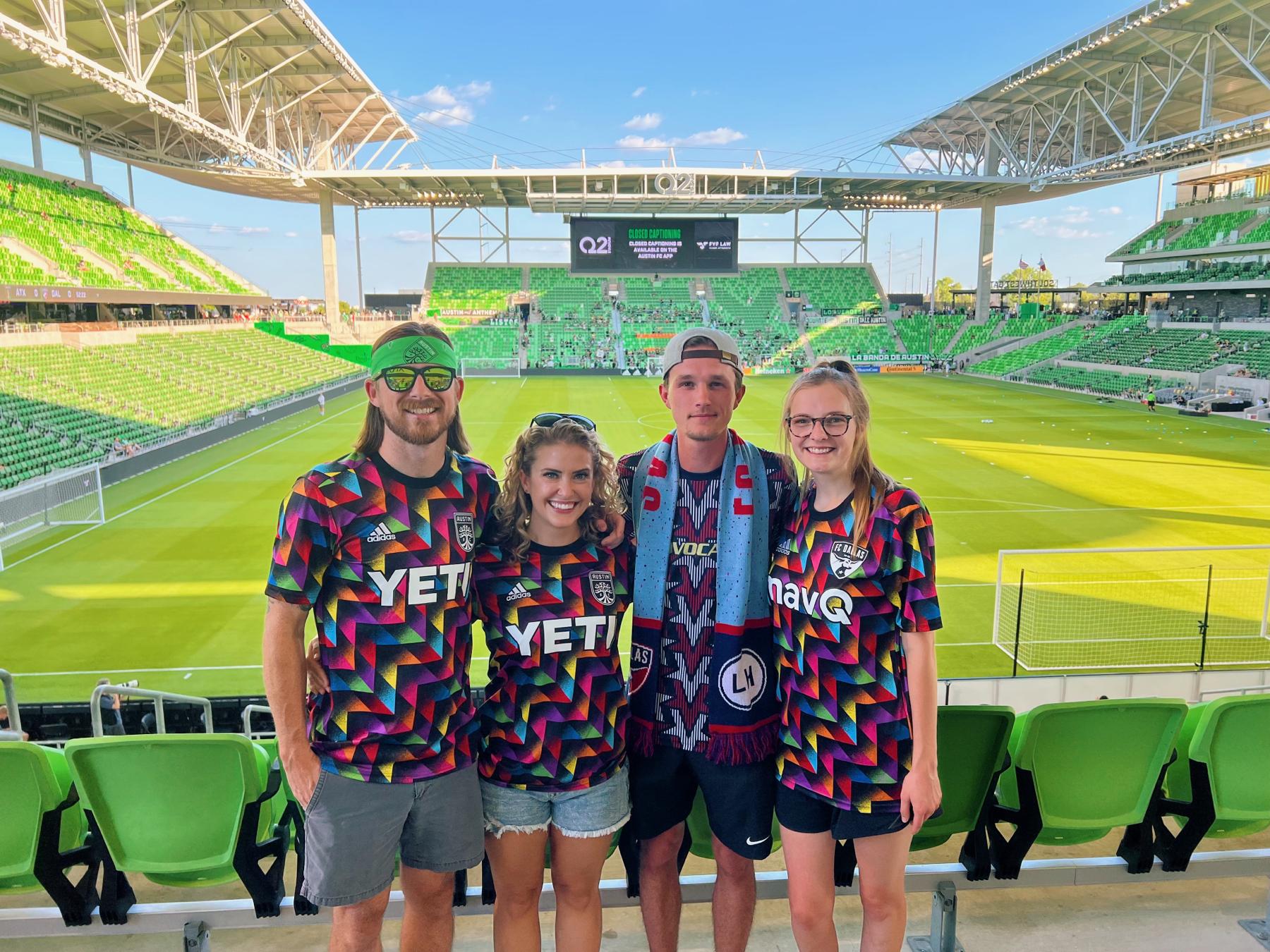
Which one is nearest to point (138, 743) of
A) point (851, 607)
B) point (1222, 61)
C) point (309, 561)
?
point (309, 561)

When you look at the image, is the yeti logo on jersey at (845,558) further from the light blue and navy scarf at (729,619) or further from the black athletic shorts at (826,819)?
the black athletic shorts at (826,819)

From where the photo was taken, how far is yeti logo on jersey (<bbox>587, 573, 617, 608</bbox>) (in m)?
2.82

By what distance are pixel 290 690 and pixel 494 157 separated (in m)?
54.3

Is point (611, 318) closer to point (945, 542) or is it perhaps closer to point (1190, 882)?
point (945, 542)

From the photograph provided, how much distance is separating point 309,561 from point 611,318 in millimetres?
64537

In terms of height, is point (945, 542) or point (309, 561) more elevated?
point (309, 561)

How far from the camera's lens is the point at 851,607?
2729mm

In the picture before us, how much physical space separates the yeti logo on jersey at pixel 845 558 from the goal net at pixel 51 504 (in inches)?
690

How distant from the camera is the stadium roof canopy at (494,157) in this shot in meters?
31.5

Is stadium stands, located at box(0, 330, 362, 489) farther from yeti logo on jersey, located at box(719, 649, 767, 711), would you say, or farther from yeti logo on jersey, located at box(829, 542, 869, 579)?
yeti logo on jersey, located at box(829, 542, 869, 579)

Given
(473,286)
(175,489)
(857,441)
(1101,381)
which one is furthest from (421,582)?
(473,286)

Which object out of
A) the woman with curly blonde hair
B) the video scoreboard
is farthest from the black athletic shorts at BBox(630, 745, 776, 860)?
the video scoreboard

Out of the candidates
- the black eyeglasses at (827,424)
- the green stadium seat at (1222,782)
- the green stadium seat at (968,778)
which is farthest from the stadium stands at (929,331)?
the black eyeglasses at (827,424)

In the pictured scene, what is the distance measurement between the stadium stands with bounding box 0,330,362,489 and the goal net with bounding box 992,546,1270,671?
20.9 metres
